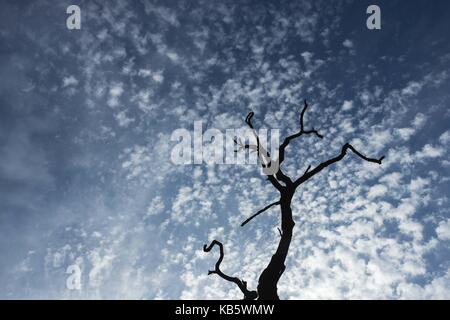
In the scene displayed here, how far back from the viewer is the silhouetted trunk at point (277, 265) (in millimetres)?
7526

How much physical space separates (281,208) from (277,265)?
167 cm

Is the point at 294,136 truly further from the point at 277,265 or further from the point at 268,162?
the point at 277,265

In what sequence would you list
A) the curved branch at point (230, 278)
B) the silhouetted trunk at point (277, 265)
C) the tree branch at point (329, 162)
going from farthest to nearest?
the tree branch at point (329, 162)
the curved branch at point (230, 278)
the silhouetted trunk at point (277, 265)

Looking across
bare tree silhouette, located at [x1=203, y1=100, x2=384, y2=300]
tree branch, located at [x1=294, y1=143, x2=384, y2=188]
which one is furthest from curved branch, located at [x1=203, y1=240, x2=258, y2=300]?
tree branch, located at [x1=294, y1=143, x2=384, y2=188]

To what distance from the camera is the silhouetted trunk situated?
24.7 feet

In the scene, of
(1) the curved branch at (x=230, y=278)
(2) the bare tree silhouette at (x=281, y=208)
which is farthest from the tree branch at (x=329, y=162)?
(1) the curved branch at (x=230, y=278)

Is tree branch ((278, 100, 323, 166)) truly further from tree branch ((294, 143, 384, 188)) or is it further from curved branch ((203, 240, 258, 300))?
curved branch ((203, 240, 258, 300))

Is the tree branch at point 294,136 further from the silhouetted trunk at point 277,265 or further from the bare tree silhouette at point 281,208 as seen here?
the silhouetted trunk at point 277,265

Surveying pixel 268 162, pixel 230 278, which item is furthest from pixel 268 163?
pixel 230 278

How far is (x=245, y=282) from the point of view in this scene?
873cm
